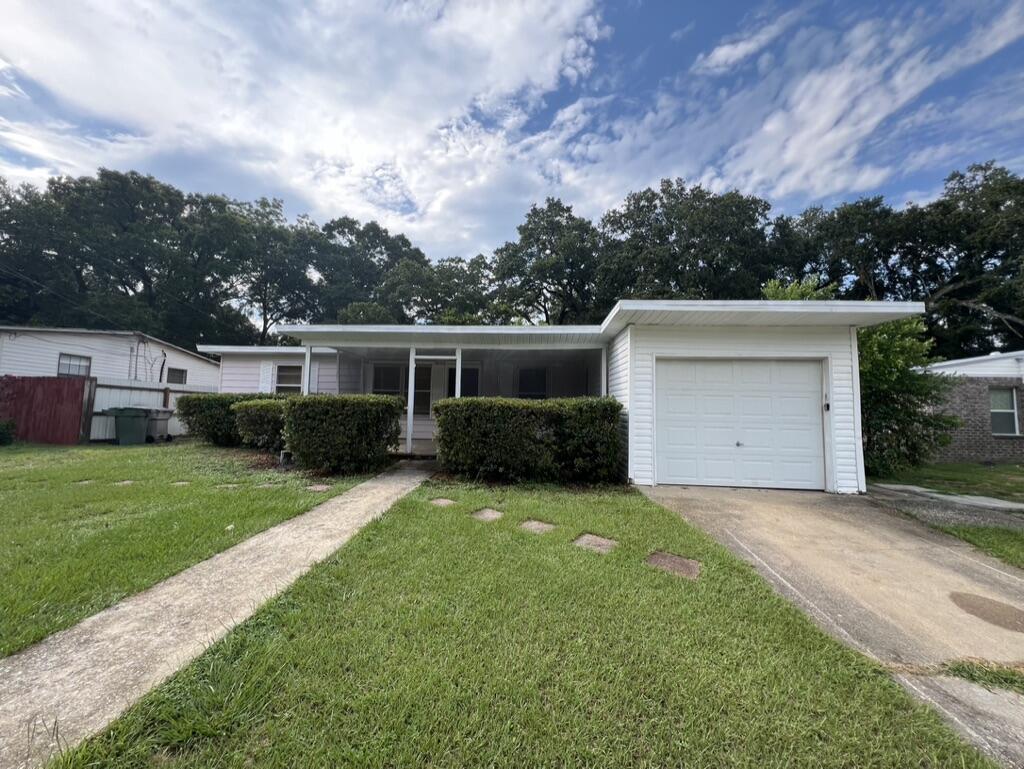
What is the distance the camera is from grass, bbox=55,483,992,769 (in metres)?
1.45

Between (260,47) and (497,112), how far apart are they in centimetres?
483

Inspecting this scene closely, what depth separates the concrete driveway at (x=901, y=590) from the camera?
1859mm

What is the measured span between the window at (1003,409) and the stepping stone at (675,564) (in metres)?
13.5

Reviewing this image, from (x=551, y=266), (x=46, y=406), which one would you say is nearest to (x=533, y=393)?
(x=551, y=266)

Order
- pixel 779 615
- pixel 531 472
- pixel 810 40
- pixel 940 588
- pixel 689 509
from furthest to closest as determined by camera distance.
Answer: pixel 810 40 < pixel 531 472 < pixel 689 509 < pixel 940 588 < pixel 779 615

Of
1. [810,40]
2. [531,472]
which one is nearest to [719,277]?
[810,40]

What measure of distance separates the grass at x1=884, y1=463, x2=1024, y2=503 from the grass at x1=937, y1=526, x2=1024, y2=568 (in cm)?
259

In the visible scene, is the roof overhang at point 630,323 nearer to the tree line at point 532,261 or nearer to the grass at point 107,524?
the grass at point 107,524

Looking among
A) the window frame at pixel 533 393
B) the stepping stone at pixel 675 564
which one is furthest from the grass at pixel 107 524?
the window frame at pixel 533 393

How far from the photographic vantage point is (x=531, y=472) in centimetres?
638

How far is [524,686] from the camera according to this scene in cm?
176

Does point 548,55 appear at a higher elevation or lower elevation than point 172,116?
higher

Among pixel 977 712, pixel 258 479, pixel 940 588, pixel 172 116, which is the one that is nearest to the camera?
pixel 977 712

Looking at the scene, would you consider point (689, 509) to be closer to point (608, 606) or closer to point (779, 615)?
point (779, 615)
